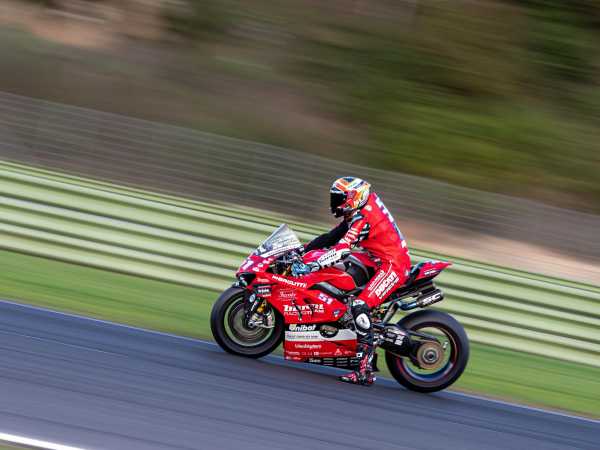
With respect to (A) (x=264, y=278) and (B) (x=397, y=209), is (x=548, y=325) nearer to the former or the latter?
(B) (x=397, y=209)

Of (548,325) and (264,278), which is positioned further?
(548,325)

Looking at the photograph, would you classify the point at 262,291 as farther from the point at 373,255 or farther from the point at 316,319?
the point at 373,255

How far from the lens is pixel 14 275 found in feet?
35.1

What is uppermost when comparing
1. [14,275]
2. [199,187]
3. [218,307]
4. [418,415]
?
[199,187]

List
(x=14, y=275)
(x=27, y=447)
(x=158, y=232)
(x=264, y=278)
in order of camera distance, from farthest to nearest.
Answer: (x=158, y=232) < (x=14, y=275) < (x=264, y=278) < (x=27, y=447)

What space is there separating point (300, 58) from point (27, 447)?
16751mm

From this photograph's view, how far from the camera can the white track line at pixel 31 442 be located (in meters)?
5.33

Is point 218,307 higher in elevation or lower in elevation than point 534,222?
lower

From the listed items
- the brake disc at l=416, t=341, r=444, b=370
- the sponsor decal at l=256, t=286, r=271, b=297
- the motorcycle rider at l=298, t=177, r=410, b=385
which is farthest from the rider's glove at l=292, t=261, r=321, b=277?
the brake disc at l=416, t=341, r=444, b=370

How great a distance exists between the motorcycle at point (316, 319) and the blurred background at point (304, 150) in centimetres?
107

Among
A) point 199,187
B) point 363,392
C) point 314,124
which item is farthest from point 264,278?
point 314,124

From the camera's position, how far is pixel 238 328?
8.64m

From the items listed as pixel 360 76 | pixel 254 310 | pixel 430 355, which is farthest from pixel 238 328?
pixel 360 76

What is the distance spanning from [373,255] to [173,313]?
2789 millimetres
